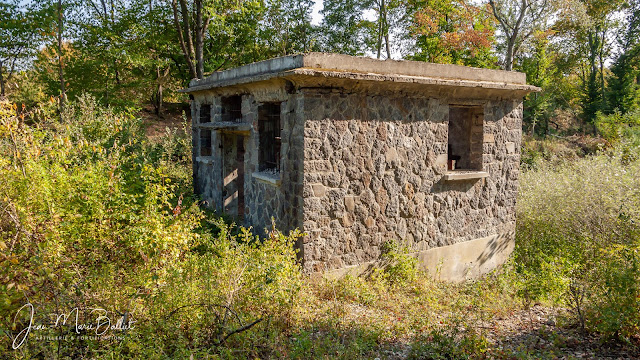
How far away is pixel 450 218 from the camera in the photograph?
Result: 766cm

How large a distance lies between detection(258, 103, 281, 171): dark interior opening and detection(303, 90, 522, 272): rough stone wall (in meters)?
1.44

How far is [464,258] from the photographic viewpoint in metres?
7.99

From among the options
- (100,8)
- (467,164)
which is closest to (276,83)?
(467,164)

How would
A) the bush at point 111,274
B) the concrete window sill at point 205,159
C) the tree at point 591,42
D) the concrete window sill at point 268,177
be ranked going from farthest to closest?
the tree at point 591,42, the concrete window sill at point 205,159, the concrete window sill at point 268,177, the bush at point 111,274

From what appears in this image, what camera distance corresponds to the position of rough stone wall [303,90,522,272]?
627cm

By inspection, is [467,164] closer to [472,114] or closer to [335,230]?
[472,114]

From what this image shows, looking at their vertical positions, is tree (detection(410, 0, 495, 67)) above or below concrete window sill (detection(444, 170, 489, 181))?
above

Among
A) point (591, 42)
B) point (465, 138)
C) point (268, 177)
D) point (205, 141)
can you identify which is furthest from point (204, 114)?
point (591, 42)

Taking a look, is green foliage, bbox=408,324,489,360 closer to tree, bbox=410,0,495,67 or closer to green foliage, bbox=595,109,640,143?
green foliage, bbox=595,109,640,143

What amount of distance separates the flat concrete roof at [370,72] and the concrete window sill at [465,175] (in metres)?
1.46

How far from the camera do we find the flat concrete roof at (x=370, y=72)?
19.6 ft

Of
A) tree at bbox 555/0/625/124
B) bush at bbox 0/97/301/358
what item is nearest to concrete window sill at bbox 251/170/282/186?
bush at bbox 0/97/301/358

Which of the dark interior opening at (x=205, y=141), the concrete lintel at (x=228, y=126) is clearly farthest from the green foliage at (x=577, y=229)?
the dark interior opening at (x=205, y=141)

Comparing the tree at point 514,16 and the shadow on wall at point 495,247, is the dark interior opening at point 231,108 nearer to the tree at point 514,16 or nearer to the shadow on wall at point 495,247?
the shadow on wall at point 495,247
